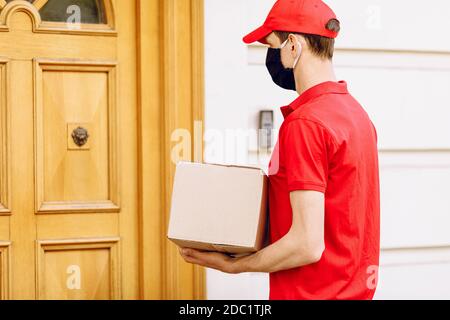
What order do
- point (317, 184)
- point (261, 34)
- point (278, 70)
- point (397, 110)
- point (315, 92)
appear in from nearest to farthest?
point (317, 184) < point (315, 92) < point (261, 34) < point (278, 70) < point (397, 110)

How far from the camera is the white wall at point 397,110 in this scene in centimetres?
365

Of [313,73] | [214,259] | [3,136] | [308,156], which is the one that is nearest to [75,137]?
[3,136]

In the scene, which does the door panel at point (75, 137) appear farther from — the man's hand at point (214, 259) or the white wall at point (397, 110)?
the man's hand at point (214, 259)

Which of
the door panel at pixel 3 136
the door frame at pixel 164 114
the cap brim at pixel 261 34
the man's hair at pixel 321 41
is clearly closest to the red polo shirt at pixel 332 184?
the man's hair at pixel 321 41

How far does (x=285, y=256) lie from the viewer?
2246mm

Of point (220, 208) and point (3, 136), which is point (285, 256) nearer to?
point (220, 208)

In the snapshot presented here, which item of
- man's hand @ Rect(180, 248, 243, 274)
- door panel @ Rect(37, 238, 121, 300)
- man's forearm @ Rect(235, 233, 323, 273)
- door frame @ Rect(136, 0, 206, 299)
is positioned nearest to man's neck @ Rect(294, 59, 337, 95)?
man's forearm @ Rect(235, 233, 323, 273)

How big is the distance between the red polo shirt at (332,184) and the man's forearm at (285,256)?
0.06 m

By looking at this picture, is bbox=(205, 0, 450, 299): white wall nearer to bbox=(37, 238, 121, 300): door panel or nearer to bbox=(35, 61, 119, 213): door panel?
bbox=(37, 238, 121, 300): door panel

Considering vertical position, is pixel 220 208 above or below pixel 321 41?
below

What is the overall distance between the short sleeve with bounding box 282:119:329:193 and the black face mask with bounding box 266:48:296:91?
53 centimetres

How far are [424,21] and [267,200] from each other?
6.32 feet

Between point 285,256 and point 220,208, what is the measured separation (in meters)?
0.26
